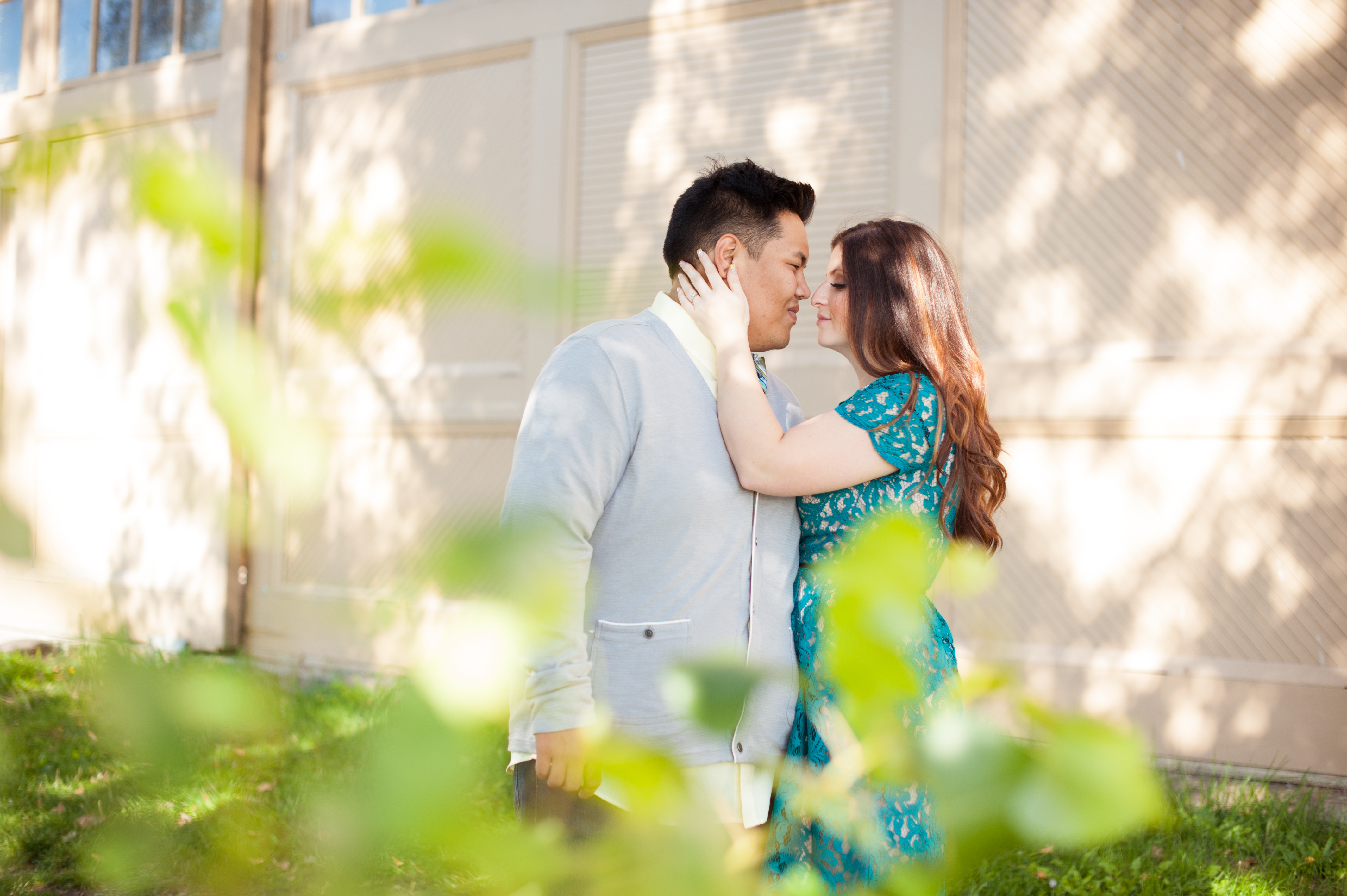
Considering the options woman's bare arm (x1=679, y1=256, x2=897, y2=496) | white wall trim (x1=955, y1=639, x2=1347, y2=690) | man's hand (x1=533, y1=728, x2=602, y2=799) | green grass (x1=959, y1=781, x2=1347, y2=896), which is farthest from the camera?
white wall trim (x1=955, y1=639, x2=1347, y2=690)

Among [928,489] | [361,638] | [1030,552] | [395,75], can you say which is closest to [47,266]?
[361,638]

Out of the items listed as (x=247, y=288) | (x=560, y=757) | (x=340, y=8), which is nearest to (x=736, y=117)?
(x=340, y=8)

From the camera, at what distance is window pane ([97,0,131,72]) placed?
71cm

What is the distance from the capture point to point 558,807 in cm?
126

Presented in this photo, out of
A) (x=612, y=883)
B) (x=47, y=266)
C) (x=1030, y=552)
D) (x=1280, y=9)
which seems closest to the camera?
(x=612, y=883)

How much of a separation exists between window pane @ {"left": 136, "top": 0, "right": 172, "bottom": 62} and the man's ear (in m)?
1.09

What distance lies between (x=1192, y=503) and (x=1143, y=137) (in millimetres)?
1512

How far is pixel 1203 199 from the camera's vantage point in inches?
142

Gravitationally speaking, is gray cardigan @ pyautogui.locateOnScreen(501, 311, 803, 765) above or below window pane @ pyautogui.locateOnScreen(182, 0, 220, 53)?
below

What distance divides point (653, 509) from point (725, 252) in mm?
636

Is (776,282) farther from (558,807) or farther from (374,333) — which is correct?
(374,333)

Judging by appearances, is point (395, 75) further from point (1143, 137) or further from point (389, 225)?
point (389, 225)

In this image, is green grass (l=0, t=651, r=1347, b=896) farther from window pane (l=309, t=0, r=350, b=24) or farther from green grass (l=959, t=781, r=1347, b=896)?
window pane (l=309, t=0, r=350, b=24)

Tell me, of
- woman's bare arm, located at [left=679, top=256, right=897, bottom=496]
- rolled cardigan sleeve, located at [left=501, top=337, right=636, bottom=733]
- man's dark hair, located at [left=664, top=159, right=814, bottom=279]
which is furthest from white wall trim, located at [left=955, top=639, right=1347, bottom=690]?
rolled cardigan sleeve, located at [left=501, top=337, right=636, bottom=733]
